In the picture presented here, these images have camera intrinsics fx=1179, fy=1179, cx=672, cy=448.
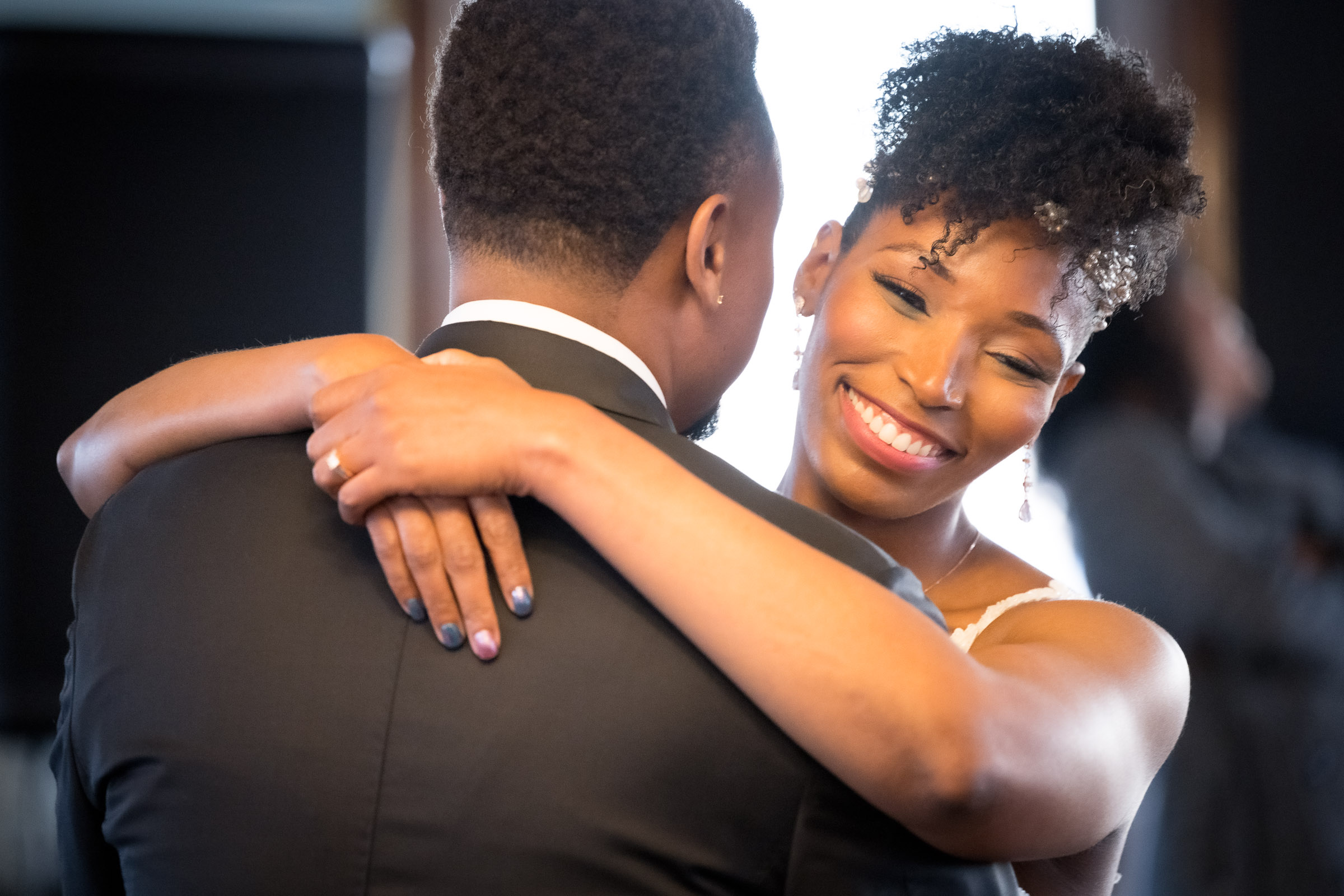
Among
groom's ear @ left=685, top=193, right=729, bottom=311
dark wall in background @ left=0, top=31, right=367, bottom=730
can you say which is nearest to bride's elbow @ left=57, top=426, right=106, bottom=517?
groom's ear @ left=685, top=193, right=729, bottom=311

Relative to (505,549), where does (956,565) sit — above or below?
below

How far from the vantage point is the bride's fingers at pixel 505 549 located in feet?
2.74

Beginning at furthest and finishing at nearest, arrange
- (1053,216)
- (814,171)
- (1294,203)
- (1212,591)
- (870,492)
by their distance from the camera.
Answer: (1294,203) < (814,171) < (1212,591) < (870,492) < (1053,216)

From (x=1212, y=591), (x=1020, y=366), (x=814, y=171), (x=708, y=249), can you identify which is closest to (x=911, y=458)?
(x=1020, y=366)

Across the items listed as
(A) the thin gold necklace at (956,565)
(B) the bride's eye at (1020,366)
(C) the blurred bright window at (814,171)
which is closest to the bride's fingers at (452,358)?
(B) the bride's eye at (1020,366)

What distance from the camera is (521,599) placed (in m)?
0.83

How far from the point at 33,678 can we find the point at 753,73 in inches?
130

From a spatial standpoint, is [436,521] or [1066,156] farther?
[1066,156]

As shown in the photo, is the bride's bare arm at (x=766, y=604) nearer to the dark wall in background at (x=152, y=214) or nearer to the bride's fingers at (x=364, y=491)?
the bride's fingers at (x=364, y=491)

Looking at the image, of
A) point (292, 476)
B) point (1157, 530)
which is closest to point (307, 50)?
point (1157, 530)

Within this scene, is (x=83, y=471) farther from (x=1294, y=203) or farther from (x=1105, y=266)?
(x=1294, y=203)

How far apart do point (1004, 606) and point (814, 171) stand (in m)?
1.88

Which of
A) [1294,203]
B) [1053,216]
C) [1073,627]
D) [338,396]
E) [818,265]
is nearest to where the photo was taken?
[338,396]

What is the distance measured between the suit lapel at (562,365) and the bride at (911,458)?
6cm
